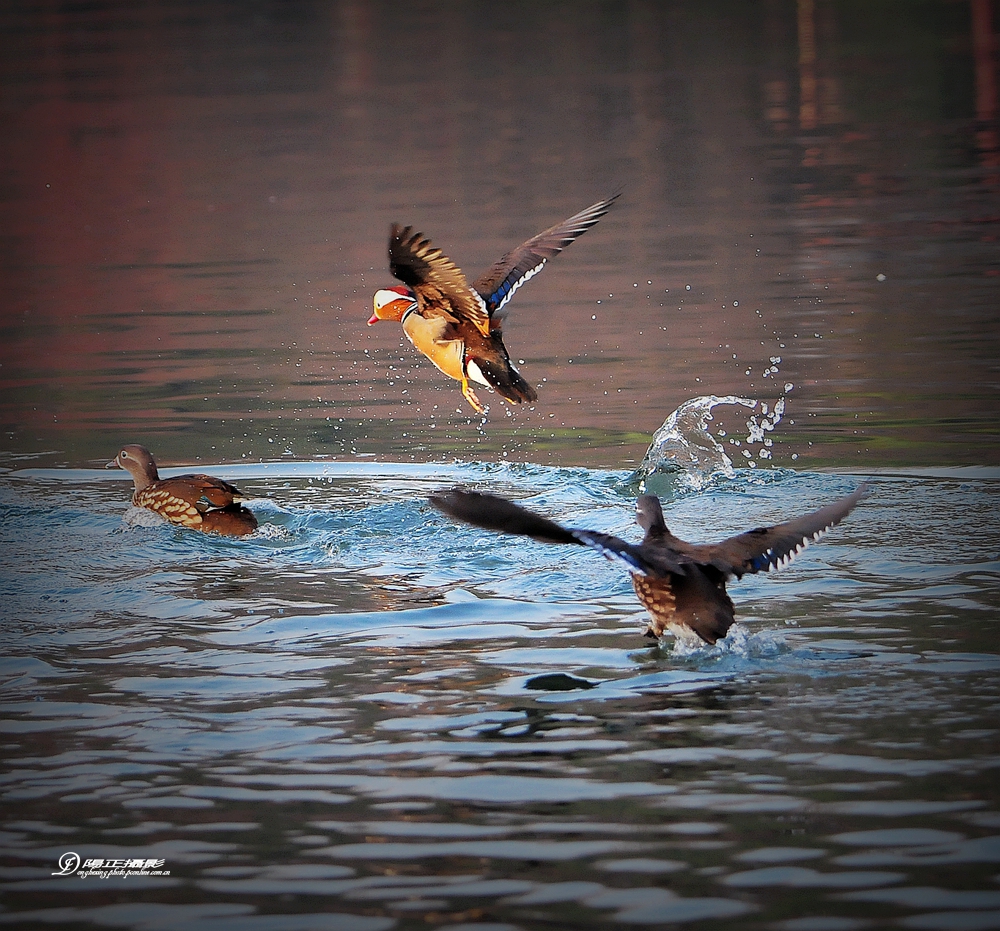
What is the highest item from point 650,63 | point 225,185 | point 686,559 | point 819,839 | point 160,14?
point 160,14

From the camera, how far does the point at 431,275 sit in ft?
28.8

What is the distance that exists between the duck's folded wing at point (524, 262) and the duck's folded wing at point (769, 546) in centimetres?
289

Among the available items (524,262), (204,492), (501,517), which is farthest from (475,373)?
(501,517)

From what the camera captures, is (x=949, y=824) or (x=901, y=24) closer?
(x=949, y=824)

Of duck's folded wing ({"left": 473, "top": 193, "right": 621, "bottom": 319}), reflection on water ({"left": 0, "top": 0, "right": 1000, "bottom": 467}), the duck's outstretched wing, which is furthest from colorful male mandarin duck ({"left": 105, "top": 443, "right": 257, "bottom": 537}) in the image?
the duck's outstretched wing

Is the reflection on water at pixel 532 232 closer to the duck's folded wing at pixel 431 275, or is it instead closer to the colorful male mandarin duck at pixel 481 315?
the colorful male mandarin duck at pixel 481 315

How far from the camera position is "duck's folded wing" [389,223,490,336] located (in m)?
8.24

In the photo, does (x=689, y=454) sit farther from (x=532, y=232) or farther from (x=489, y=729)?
(x=532, y=232)

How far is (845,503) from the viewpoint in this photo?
684 cm

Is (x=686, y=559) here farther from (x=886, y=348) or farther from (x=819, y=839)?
(x=886, y=348)

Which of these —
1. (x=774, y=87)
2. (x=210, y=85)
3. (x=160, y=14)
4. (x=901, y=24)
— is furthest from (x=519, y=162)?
(x=160, y=14)

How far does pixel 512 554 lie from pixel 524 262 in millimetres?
1863

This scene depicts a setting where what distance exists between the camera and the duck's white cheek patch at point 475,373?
9312mm

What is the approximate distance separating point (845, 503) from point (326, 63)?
3307cm
